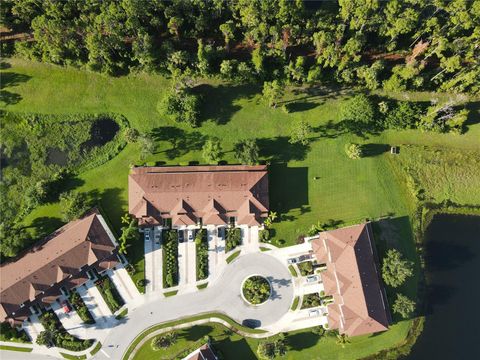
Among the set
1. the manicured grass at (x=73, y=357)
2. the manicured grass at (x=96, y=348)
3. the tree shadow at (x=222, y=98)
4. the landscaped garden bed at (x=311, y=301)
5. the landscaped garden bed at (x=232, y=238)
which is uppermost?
the tree shadow at (x=222, y=98)

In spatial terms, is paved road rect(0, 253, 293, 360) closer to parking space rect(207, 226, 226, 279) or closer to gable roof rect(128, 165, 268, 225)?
parking space rect(207, 226, 226, 279)

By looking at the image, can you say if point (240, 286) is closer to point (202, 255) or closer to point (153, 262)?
point (202, 255)

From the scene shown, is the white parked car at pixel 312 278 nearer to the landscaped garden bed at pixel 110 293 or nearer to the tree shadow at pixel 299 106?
the tree shadow at pixel 299 106

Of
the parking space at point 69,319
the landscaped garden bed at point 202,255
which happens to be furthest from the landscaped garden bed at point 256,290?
the parking space at point 69,319

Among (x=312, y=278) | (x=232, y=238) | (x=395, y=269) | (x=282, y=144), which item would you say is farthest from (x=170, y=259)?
(x=395, y=269)

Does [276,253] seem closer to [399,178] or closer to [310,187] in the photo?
[310,187]

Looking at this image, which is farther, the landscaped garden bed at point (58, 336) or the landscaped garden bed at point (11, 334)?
the landscaped garden bed at point (58, 336)
